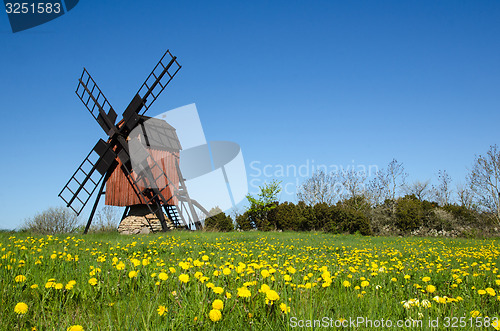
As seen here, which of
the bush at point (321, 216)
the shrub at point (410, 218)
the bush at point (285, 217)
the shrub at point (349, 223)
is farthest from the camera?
the bush at point (285, 217)

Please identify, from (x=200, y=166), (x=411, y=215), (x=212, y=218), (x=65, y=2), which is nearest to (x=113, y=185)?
(x=200, y=166)

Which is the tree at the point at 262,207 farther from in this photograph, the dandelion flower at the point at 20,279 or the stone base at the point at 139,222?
the dandelion flower at the point at 20,279

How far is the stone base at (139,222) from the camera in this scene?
59.6 ft

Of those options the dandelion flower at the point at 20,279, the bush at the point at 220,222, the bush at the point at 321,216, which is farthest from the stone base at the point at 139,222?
the dandelion flower at the point at 20,279

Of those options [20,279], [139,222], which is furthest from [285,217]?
[20,279]

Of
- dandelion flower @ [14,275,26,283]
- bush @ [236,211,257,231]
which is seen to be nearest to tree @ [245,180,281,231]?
bush @ [236,211,257,231]

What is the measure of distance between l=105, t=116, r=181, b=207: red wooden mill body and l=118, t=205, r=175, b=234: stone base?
79cm

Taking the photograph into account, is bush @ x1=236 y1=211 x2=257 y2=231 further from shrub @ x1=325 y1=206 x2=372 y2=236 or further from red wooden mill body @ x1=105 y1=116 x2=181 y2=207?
red wooden mill body @ x1=105 y1=116 x2=181 y2=207

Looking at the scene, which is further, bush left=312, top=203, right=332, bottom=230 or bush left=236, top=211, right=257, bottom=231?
bush left=236, top=211, right=257, bottom=231

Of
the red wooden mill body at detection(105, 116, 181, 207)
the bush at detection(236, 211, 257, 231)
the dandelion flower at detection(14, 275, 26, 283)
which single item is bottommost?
the bush at detection(236, 211, 257, 231)

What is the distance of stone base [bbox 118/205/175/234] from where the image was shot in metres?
18.2

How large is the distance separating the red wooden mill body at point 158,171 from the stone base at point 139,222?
785 mm

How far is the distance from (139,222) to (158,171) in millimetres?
3358

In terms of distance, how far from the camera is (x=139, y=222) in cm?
1833
